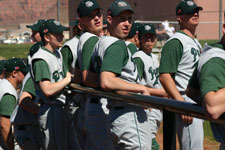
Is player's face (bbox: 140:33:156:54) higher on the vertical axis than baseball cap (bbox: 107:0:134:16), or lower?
lower

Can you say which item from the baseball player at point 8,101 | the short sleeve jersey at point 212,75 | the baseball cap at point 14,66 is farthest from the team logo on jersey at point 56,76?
the short sleeve jersey at point 212,75

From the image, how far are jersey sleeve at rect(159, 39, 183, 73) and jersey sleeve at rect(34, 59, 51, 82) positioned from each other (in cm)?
110

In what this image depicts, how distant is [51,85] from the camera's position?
17.6ft

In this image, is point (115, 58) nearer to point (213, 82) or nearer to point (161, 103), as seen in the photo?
point (161, 103)

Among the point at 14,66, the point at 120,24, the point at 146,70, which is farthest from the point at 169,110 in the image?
the point at 14,66

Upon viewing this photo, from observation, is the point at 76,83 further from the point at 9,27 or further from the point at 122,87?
the point at 9,27

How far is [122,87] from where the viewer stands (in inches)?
170

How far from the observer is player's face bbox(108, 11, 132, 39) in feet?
15.9

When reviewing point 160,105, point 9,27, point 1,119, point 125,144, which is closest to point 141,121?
point 125,144

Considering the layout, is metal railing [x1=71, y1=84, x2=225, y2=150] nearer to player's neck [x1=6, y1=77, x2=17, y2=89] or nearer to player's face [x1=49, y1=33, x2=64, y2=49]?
player's face [x1=49, y1=33, x2=64, y2=49]

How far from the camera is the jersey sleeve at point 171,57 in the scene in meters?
5.06

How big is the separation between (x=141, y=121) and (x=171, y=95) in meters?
0.46

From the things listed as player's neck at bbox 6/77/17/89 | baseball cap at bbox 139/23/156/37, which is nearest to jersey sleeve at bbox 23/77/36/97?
player's neck at bbox 6/77/17/89

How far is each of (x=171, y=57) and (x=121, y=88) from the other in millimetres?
934
